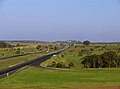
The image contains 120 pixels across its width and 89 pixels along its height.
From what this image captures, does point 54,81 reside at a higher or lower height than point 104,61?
lower

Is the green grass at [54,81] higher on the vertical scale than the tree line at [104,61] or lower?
lower

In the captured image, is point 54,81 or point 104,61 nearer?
point 54,81

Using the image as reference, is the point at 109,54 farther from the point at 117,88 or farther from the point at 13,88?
the point at 13,88

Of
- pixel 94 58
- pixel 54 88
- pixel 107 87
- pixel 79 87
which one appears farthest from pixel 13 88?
pixel 94 58

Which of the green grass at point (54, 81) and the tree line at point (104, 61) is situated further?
the tree line at point (104, 61)

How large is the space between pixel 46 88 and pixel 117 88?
10.5 m

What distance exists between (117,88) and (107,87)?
1.70 metres

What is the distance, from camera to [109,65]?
96.3 meters

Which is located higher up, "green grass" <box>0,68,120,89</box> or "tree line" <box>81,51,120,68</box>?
"tree line" <box>81,51,120,68</box>

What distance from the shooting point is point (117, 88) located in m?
46.7

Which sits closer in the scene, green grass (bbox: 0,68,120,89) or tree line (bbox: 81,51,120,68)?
green grass (bbox: 0,68,120,89)

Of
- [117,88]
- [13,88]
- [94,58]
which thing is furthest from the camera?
[94,58]

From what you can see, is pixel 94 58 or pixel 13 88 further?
pixel 94 58

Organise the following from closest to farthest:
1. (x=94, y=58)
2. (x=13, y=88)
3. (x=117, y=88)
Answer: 1. (x=13, y=88)
2. (x=117, y=88)
3. (x=94, y=58)
